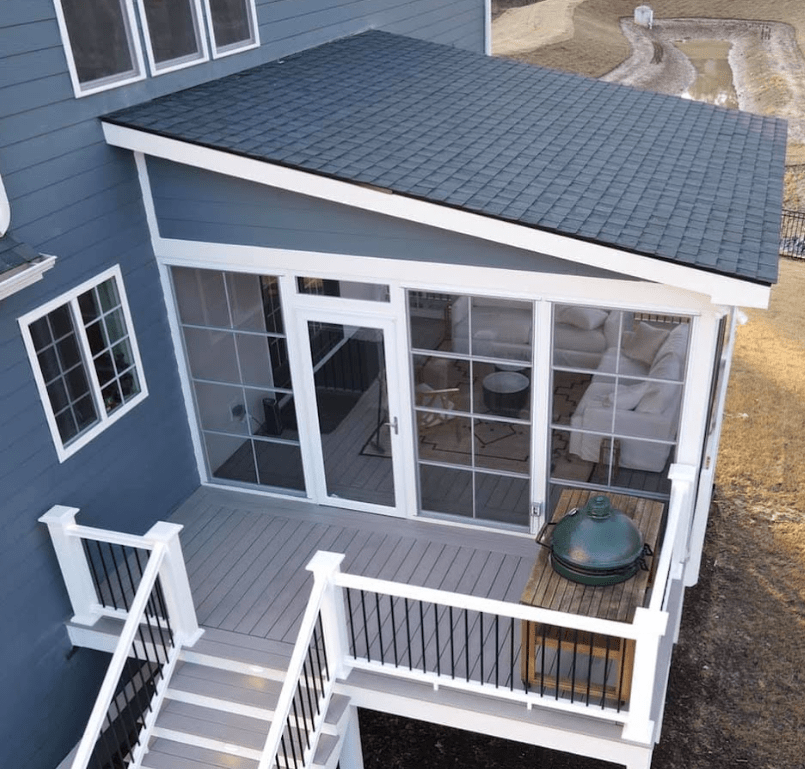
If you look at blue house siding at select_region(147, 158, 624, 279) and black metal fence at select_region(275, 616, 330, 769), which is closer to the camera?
black metal fence at select_region(275, 616, 330, 769)

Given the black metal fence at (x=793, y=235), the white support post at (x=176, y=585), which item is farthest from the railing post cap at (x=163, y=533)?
the black metal fence at (x=793, y=235)

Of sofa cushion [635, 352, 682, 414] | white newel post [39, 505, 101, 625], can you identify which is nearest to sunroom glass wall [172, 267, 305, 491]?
white newel post [39, 505, 101, 625]

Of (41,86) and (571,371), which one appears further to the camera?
(571,371)

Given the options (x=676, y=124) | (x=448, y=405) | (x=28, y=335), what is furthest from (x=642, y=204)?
(x=28, y=335)

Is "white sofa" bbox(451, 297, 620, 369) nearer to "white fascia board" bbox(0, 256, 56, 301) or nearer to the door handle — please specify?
the door handle

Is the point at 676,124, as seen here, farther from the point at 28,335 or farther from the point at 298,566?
the point at 28,335

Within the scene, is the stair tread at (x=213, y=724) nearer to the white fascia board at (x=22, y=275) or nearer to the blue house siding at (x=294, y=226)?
the white fascia board at (x=22, y=275)

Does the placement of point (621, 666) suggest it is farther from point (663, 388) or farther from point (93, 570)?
point (93, 570)

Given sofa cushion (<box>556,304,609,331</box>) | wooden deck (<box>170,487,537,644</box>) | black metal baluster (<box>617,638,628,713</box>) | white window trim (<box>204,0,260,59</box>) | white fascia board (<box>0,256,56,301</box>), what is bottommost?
wooden deck (<box>170,487,537,644</box>)
